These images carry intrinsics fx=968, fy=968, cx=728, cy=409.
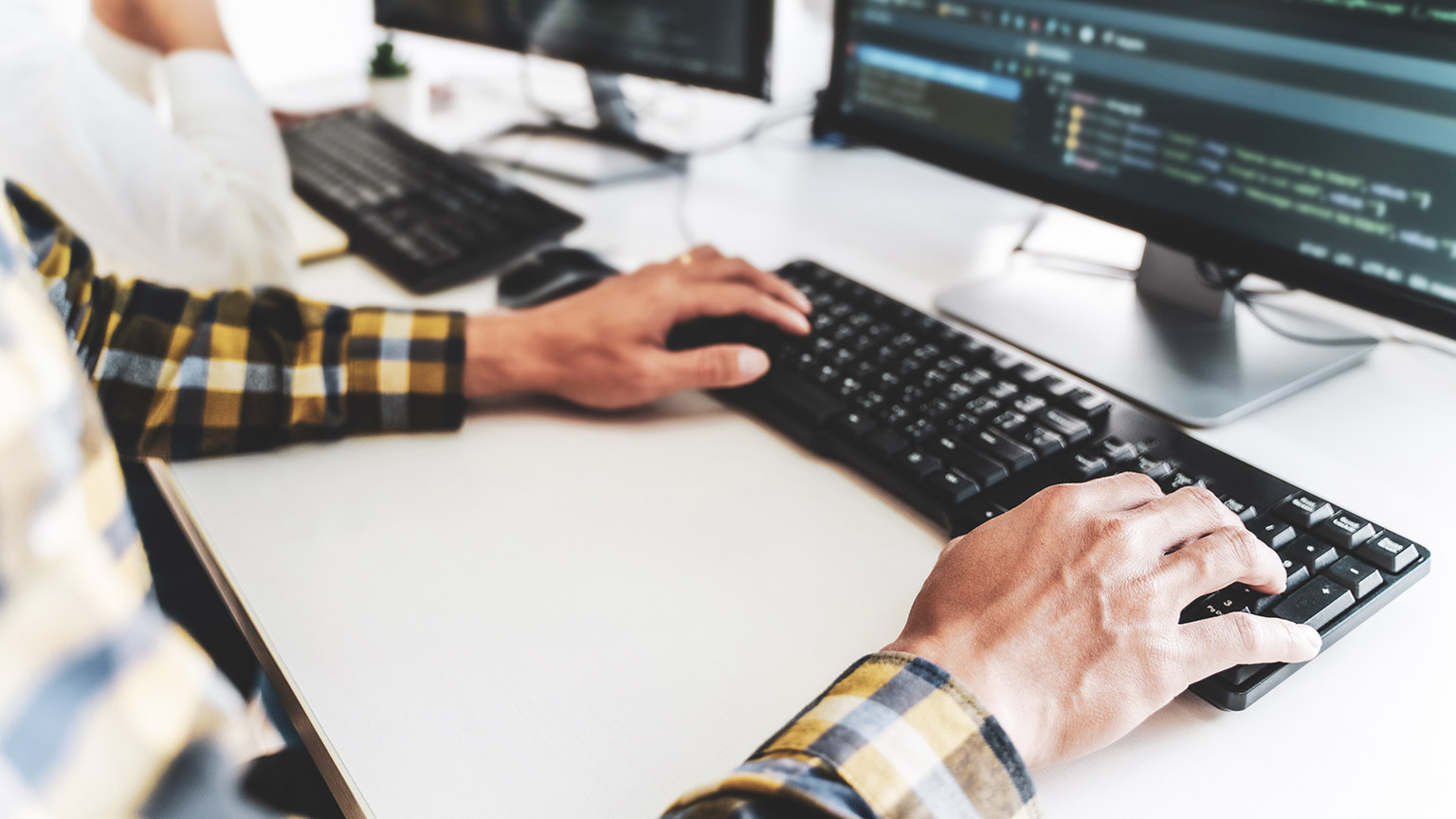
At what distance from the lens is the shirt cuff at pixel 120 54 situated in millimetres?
1029

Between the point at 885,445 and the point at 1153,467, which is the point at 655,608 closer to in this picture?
the point at 885,445

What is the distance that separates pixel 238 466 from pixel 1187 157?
668 mm

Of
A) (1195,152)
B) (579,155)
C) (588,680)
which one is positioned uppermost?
(1195,152)

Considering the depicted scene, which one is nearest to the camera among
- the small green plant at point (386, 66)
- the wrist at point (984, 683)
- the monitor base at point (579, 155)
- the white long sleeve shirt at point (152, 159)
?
the wrist at point (984, 683)

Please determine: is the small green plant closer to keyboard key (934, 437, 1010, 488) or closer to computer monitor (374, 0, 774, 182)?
computer monitor (374, 0, 774, 182)

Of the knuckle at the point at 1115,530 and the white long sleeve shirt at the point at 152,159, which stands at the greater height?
the white long sleeve shirt at the point at 152,159

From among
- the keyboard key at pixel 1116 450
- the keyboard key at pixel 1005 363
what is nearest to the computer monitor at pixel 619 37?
the keyboard key at pixel 1005 363

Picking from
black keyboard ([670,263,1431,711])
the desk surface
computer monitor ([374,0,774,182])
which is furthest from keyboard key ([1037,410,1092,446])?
computer monitor ([374,0,774,182])

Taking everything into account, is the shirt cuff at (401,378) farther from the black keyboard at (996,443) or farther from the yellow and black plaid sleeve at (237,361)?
the black keyboard at (996,443)

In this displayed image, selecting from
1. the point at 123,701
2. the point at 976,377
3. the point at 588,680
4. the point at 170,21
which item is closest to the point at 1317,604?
the point at 976,377

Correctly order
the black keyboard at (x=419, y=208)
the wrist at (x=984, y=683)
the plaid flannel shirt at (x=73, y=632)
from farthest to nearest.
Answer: the black keyboard at (x=419, y=208) → the wrist at (x=984, y=683) → the plaid flannel shirt at (x=73, y=632)

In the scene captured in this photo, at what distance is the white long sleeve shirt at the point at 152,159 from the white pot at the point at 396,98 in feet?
0.88

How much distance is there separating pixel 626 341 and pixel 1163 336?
402 mm

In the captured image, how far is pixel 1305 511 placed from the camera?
1.60 feet
